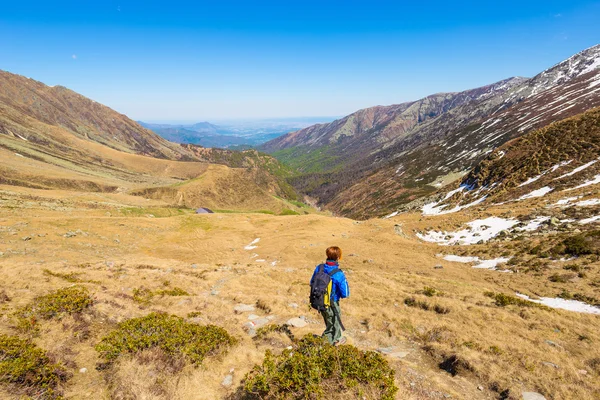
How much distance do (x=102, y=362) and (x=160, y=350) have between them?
72.6 inches

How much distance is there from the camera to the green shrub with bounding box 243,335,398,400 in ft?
22.5

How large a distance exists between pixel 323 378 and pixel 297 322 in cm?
654

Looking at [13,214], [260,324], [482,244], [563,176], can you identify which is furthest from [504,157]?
[13,214]

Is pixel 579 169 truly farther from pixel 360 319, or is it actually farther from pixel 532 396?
pixel 532 396

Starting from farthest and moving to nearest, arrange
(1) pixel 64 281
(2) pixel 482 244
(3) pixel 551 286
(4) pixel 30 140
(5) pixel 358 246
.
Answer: (4) pixel 30 140 → (5) pixel 358 246 → (2) pixel 482 244 → (3) pixel 551 286 → (1) pixel 64 281

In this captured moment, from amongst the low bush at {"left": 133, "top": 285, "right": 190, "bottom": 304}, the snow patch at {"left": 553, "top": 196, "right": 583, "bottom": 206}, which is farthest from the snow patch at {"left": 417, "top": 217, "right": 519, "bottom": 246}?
the low bush at {"left": 133, "top": 285, "right": 190, "bottom": 304}

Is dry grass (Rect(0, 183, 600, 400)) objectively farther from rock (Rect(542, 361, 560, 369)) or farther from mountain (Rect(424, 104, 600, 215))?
mountain (Rect(424, 104, 600, 215))

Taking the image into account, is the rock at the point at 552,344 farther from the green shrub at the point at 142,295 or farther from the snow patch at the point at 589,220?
the snow patch at the point at 589,220

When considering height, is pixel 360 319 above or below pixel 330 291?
below

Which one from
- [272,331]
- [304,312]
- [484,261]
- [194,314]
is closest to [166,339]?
Answer: [194,314]

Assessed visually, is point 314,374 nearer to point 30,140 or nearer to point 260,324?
point 260,324

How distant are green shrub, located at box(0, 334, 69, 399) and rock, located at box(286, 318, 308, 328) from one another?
829cm

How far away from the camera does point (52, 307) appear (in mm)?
11523

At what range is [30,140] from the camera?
182 m
